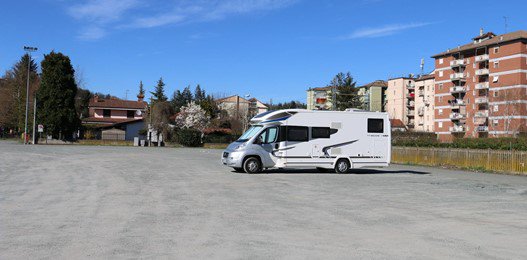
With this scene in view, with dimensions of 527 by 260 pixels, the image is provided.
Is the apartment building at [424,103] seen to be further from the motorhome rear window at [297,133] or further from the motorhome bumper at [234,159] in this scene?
the motorhome bumper at [234,159]

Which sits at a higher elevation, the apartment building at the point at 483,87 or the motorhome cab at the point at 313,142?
the apartment building at the point at 483,87

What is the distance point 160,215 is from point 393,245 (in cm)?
463

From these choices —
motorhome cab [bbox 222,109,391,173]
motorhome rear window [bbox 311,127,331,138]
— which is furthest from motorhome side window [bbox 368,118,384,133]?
motorhome rear window [bbox 311,127,331,138]

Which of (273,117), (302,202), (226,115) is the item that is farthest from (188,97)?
(302,202)

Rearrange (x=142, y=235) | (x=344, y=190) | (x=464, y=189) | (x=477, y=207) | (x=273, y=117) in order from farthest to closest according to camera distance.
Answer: (x=273, y=117) < (x=464, y=189) < (x=344, y=190) < (x=477, y=207) < (x=142, y=235)

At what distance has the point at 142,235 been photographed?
7.68 m

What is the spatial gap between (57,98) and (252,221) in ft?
200

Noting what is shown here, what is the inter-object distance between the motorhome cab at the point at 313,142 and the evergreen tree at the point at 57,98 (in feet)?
156

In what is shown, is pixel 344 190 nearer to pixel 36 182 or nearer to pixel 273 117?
pixel 273 117

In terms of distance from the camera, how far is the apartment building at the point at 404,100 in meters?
119

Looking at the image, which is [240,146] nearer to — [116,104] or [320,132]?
[320,132]


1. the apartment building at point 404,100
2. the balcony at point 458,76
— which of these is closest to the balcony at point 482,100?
the balcony at point 458,76

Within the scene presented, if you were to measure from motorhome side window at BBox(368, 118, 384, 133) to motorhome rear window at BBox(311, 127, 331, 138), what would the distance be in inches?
80.5

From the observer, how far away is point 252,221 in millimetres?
9242
